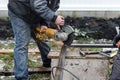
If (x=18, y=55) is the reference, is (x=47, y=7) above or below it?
above

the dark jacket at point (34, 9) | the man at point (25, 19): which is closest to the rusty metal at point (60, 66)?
the man at point (25, 19)

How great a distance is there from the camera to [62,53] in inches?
211

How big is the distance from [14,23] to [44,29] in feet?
1.48

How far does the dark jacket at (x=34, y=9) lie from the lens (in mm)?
4781

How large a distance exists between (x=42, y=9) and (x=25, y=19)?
467 millimetres

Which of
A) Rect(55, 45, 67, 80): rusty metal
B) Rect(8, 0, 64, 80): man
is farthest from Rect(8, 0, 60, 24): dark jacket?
Rect(55, 45, 67, 80): rusty metal

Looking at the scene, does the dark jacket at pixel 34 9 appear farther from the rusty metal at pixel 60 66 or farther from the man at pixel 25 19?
the rusty metal at pixel 60 66

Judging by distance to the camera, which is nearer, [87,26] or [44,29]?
[44,29]

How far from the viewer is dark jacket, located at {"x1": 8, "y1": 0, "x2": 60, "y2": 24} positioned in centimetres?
478

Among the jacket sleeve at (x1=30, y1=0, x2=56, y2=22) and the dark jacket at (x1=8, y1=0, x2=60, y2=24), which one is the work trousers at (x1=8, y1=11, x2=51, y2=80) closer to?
the dark jacket at (x1=8, y1=0, x2=60, y2=24)

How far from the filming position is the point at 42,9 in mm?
4789

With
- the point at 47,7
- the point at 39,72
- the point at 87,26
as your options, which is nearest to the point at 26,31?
the point at 47,7

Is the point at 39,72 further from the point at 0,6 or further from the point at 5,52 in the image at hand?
the point at 0,6

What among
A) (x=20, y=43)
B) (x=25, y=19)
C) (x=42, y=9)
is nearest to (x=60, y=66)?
(x=20, y=43)
